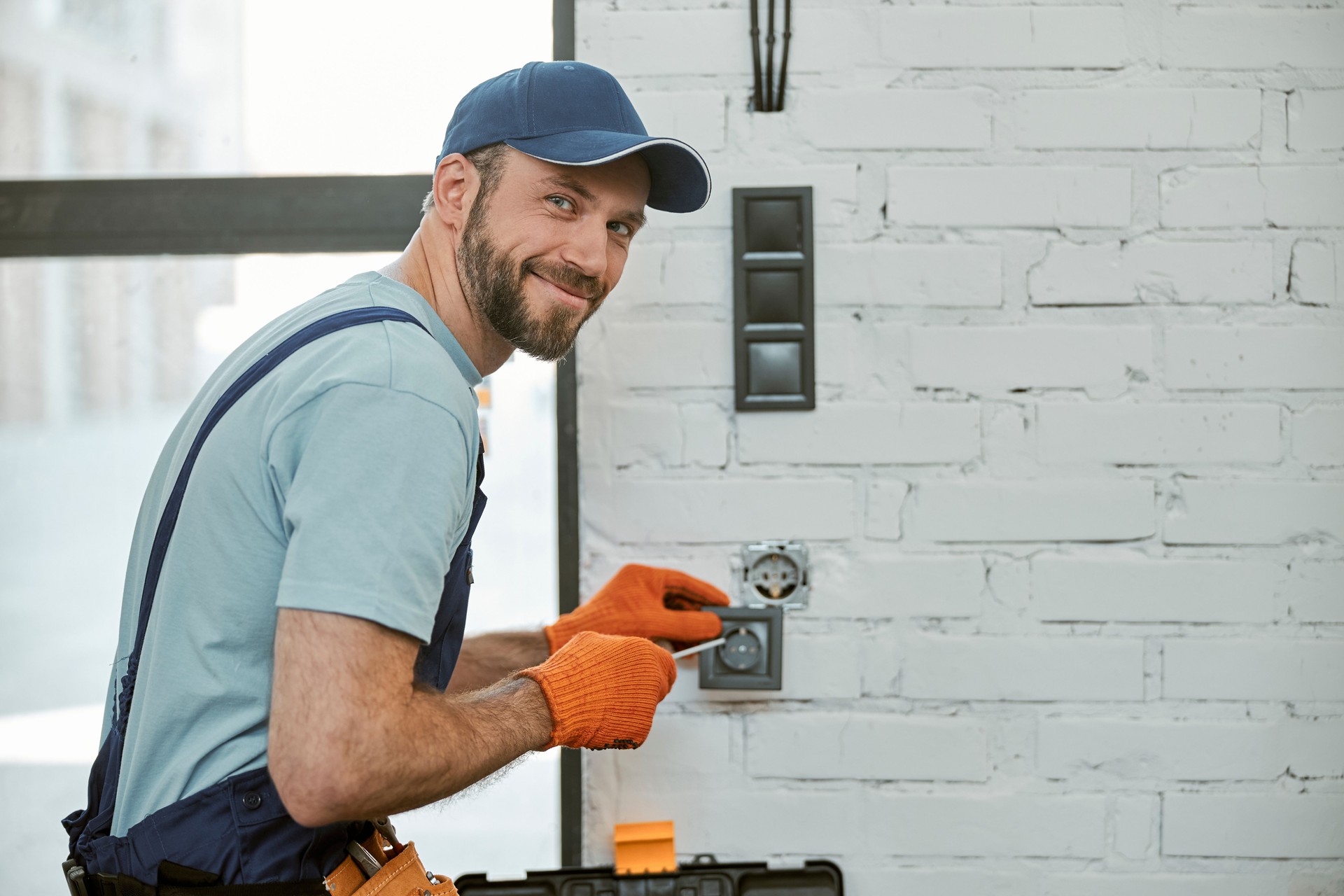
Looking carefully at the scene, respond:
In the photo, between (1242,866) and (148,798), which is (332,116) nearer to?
(148,798)

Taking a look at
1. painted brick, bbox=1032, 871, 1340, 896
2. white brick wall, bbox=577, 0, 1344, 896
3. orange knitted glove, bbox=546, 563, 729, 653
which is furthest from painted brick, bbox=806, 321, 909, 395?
painted brick, bbox=1032, 871, 1340, 896

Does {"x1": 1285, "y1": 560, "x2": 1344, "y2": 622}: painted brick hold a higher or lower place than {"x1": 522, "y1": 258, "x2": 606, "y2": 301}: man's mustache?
lower

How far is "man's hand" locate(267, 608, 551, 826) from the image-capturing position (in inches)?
30.4

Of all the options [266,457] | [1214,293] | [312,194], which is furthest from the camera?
[312,194]

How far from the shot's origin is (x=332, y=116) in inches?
63.3

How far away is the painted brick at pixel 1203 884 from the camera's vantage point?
1449mm

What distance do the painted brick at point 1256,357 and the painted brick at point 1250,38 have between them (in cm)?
38

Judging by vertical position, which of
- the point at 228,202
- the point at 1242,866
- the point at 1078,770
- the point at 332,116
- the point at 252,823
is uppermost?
the point at 332,116

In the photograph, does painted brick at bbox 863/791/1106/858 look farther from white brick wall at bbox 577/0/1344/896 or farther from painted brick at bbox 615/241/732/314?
painted brick at bbox 615/241/732/314

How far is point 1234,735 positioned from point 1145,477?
0.40 meters

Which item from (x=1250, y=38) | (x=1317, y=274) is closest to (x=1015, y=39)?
(x=1250, y=38)

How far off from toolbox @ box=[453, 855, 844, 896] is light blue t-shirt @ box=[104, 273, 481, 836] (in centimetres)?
59

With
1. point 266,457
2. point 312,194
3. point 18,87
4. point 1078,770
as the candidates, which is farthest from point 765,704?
point 18,87

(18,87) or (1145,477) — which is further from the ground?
(18,87)
